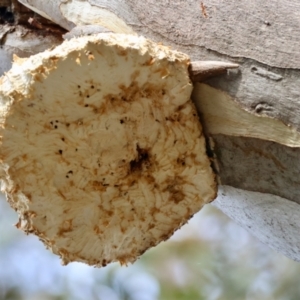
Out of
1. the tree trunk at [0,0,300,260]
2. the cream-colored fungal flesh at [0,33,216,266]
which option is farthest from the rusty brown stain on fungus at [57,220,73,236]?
the tree trunk at [0,0,300,260]

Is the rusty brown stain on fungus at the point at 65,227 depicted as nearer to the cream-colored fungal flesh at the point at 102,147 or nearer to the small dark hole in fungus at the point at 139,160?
the cream-colored fungal flesh at the point at 102,147

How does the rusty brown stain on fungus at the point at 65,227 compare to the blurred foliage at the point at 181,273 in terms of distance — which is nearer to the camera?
the rusty brown stain on fungus at the point at 65,227

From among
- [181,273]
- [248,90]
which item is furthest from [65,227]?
[181,273]

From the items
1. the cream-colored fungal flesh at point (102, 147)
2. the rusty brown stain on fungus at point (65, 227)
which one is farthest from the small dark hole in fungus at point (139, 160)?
the rusty brown stain on fungus at point (65, 227)

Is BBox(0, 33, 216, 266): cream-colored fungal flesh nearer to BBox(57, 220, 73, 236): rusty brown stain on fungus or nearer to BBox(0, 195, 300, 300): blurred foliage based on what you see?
BBox(57, 220, 73, 236): rusty brown stain on fungus

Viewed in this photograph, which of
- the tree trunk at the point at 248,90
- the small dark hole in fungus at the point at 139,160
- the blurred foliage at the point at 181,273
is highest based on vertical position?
the tree trunk at the point at 248,90

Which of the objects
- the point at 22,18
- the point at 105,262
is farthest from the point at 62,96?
the point at 22,18
